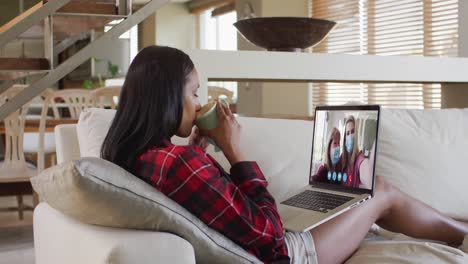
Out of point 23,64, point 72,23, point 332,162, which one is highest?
point 72,23

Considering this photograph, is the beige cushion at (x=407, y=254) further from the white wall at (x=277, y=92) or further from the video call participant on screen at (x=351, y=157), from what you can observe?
the white wall at (x=277, y=92)

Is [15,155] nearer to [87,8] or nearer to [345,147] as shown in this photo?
[87,8]

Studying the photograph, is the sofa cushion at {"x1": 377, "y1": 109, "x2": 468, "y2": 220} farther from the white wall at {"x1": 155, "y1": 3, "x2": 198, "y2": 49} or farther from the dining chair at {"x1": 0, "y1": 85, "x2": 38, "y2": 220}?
the white wall at {"x1": 155, "y1": 3, "x2": 198, "y2": 49}

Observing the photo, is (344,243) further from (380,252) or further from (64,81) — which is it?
(64,81)

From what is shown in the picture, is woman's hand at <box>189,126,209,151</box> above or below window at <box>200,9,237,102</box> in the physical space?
below

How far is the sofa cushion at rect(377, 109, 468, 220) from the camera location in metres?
2.38

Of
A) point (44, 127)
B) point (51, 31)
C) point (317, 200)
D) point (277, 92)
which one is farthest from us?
point (277, 92)

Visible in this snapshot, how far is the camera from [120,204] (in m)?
1.46

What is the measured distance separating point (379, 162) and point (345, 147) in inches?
16.7

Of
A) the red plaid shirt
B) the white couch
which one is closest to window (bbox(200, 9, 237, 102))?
the white couch

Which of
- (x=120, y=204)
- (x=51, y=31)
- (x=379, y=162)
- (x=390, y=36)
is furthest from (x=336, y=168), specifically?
(x=390, y=36)

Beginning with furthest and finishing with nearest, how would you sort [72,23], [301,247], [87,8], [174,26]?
[174,26], [72,23], [87,8], [301,247]

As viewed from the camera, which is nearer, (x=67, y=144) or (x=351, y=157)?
(x=351, y=157)

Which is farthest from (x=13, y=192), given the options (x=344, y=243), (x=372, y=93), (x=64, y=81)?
(x=64, y=81)
